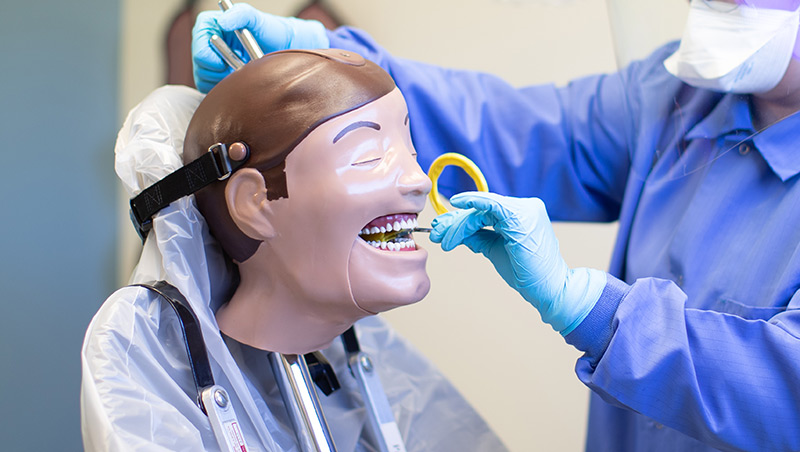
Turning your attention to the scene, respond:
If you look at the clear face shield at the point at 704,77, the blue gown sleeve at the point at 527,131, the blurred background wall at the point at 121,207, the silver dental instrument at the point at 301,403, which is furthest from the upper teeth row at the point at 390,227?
the blurred background wall at the point at 121,207

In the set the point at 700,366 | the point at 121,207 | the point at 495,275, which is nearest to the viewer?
the point at 700,366

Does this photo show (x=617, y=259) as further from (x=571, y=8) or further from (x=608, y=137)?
(x=571, y=8)

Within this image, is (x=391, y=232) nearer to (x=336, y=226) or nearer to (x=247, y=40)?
(x=336, y=226)

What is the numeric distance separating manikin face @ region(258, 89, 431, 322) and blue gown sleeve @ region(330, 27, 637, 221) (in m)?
0.37

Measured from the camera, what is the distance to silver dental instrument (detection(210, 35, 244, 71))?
1.14 metres

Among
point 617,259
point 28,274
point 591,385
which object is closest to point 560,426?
point 617,259

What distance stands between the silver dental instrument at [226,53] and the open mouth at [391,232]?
1.26 feet

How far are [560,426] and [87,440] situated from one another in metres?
1.36

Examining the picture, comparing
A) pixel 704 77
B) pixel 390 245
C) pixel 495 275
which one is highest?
pixel 704 77

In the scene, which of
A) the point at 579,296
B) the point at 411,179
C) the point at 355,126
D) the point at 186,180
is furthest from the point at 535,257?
the point at 186,180

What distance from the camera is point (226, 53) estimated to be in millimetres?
1146

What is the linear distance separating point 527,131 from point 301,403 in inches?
29.4

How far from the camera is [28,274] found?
5.44ft

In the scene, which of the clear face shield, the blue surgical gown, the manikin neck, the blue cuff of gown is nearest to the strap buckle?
the manikin neck
